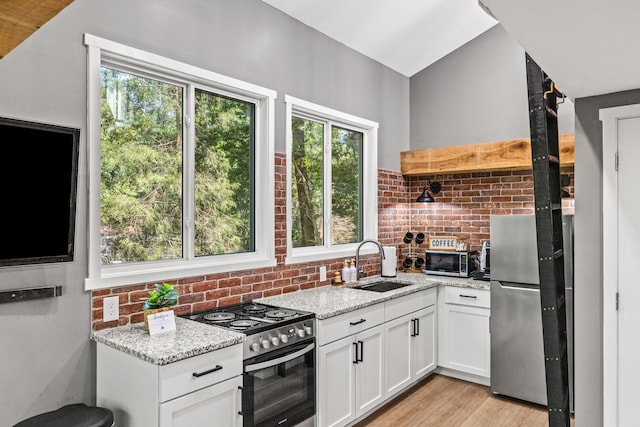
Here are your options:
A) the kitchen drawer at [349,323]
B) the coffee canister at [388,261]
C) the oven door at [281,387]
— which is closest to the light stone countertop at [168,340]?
the oven door at [281,387]

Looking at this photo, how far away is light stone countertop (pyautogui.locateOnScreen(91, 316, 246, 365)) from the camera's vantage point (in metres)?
1.97

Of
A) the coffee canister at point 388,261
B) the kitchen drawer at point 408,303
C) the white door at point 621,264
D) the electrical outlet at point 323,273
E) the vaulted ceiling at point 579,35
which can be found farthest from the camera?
the coffee canister at point 388,261

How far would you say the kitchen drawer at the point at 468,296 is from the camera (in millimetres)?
3834

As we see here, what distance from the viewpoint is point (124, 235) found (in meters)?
2.60

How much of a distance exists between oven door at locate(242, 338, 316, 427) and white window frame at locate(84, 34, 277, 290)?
0.76m

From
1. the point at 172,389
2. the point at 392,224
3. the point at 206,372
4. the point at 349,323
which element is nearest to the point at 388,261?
the point at 392,224

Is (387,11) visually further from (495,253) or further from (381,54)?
(495,253)

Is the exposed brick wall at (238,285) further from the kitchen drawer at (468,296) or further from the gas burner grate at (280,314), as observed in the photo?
the kitchen drawer at (468,296)

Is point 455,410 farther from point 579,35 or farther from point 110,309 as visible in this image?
point 579,35

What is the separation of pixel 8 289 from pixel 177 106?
1.43 metres

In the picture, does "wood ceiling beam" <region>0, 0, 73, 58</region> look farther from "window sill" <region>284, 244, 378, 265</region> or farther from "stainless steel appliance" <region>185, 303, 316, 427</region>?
A: "window sill" <region>284, 244, 378, 265</region>

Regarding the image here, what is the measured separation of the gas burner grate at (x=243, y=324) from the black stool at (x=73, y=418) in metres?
0.71

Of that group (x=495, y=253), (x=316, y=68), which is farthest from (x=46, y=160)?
(x=495, y=253)

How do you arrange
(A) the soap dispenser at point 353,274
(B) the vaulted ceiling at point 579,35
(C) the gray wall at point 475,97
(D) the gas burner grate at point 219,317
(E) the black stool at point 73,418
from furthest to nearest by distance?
1. (C) the gray wall at point 475,97
2. (A) the soap dispenser at point 353,274
3. (D) the gas burner grate at point 219,317
4. (E) the black stool at point 73,418
5. (B) the vaulted ceiling at point 579,35
